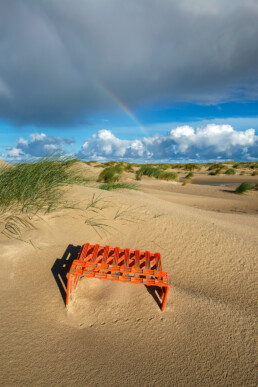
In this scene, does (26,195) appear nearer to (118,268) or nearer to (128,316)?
(118,268)

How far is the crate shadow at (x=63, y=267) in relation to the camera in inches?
105

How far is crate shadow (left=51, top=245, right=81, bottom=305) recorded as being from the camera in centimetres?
266

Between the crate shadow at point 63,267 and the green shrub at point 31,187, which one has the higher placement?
the green shrub at point 31,187

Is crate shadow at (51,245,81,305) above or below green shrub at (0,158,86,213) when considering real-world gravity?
below

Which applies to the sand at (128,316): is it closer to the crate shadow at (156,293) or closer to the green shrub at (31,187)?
the crate shadow at (156,293)

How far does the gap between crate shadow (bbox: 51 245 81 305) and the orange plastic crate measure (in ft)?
0.48

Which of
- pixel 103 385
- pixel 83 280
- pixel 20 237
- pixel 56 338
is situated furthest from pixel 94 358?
pixel 20 237

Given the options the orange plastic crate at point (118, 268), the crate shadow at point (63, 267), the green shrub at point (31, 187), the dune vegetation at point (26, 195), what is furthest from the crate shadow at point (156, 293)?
the green shrub at point (31, 187)

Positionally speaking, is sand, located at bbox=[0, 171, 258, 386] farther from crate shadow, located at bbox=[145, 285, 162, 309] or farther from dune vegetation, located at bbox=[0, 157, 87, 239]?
dune vegetation, located at bbox=[0, 157, 87, 239]

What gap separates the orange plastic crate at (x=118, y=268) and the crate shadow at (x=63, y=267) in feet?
0.48

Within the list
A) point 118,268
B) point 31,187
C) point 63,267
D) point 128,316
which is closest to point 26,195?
point 31,187

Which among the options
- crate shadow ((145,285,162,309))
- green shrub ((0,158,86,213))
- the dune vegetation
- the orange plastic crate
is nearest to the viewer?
the orange plastic crate

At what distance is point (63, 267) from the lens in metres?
2.97

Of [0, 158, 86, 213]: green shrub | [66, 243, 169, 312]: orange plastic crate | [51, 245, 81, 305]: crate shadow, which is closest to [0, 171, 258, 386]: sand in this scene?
[51, 245, 81, 305]: crate shadow
